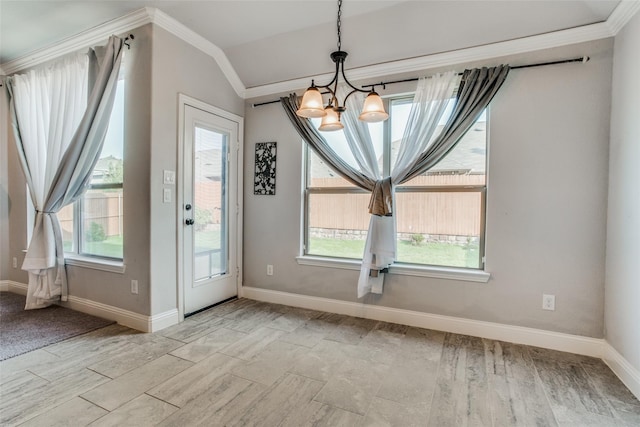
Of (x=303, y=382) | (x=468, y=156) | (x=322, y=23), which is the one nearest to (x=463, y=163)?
(x=468, y=156)

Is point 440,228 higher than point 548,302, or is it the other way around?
point 440,228

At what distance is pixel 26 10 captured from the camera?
9.25 ft

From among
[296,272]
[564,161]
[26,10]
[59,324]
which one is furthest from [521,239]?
[26,10]

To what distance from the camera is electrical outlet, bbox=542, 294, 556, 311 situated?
102 inches

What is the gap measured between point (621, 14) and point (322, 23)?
7.32 feet

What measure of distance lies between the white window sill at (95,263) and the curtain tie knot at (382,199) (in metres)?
2.42

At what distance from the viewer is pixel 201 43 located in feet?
10.5

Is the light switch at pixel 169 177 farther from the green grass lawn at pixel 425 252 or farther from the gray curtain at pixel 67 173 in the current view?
the green grass lawn at pixel 425 252

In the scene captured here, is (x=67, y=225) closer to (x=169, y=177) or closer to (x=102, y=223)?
(x=102, y=223)

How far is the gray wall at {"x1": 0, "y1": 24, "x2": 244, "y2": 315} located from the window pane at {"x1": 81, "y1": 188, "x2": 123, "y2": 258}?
28cm

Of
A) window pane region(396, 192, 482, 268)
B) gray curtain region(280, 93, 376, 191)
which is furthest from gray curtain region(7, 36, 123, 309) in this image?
window pane region(396, 192, 482, 268)

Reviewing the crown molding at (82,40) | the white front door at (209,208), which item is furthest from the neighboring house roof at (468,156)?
the crown molding at (82,40)

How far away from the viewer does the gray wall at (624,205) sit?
6.77ft

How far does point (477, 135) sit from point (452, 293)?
1.46 meters
